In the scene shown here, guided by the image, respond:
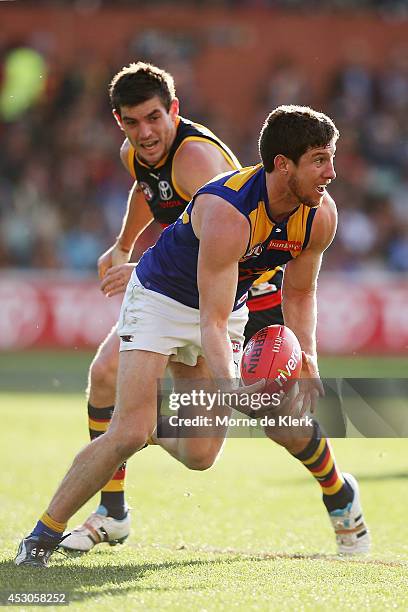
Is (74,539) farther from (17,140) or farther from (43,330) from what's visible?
(17,140)

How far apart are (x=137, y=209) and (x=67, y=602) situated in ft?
8.94

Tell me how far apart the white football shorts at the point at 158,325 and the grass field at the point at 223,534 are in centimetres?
97

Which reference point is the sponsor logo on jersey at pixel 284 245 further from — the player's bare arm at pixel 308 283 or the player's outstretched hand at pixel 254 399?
the player's outstretched hand at pixel 254 399

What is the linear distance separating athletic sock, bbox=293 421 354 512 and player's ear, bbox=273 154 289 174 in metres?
1.58

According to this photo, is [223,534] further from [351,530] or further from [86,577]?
[86,577]

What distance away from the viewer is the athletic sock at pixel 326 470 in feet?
19.3

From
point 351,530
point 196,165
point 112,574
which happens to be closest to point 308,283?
point 196,165

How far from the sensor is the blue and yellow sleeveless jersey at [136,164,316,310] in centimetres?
495

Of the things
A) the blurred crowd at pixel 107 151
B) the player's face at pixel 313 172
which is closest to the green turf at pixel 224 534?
the player's face at pixel 313 172

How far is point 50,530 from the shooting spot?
514cm

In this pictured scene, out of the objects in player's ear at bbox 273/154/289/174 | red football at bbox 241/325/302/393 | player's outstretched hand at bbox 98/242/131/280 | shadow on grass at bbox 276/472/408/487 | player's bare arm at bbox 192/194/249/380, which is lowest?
shadow on grass at bbox 276/472/408/487

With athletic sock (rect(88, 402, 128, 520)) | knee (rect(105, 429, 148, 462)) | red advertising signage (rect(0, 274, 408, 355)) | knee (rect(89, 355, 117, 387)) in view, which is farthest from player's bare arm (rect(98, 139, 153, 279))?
red advertising signage (rect(0, 274, 408, 355))

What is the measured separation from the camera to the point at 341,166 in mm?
19531

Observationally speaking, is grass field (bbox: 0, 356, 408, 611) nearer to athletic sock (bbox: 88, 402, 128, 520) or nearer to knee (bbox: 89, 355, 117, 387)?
athletic sock (bbox: 88, 402, 128, 520)
